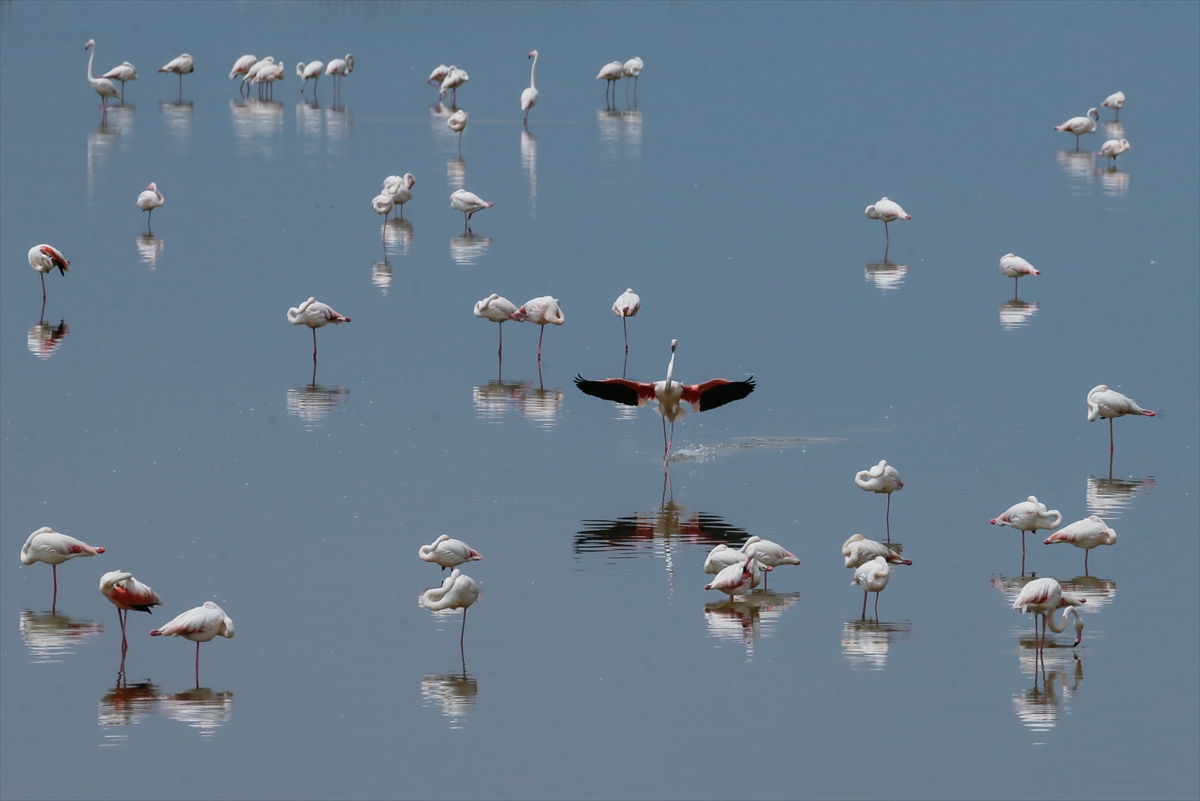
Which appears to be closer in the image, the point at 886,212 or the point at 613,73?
the point at 886,212

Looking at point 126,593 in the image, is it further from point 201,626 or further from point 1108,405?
point 1108,405

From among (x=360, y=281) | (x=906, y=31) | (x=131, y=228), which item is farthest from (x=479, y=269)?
(x=906, y=31)

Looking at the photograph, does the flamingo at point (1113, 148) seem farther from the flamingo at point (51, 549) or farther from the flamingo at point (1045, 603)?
the flamingo at point (51, 549)

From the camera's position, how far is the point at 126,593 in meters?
11.2

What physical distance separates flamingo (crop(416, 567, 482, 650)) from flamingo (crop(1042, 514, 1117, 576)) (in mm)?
4359

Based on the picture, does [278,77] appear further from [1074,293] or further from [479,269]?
[1074,293]

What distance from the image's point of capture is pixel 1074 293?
24.6 m

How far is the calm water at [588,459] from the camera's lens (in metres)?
10.2

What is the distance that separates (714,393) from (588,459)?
4.15 feet

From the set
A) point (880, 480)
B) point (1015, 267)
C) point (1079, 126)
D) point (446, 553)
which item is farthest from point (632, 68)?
point (446, 553)

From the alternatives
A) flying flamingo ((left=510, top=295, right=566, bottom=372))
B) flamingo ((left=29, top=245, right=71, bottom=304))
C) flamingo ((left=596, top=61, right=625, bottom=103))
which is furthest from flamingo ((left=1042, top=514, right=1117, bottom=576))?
flamingo ((left=596, top=61, right=625, bottom=103))

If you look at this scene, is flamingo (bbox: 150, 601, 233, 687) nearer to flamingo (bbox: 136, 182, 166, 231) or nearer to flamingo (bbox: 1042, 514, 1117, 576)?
flamingo (bbox: 1042, 514, 1117, 576)

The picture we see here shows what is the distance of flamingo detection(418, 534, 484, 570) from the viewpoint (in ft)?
40.2

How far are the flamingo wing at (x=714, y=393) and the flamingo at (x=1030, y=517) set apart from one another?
3.28 meters
